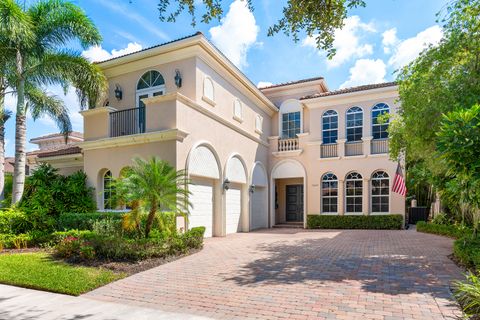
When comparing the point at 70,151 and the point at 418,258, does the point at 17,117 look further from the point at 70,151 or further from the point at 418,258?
the point at 418,258

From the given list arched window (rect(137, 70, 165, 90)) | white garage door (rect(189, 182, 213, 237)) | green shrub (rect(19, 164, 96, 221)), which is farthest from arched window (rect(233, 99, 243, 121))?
green shrub (rect(19, 164, 96, 221))

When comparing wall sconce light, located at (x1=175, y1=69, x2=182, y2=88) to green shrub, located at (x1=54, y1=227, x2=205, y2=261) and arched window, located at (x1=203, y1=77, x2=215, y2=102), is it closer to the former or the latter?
arched window, located at (x1=203, y1=77, x2=215, y2=102)

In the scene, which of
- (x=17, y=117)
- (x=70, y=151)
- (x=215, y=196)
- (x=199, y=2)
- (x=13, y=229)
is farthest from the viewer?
(x=70, y=151)

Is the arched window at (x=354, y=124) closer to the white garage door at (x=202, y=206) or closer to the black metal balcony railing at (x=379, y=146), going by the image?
the black metal balcony railing at (x=379, y=146)

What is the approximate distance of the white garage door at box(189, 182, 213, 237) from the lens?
45.1 feet

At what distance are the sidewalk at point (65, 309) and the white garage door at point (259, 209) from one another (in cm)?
1308

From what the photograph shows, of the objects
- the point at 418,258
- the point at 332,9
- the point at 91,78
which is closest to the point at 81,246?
the point at 91,78

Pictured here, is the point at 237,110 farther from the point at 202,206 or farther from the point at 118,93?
the point at 118,93

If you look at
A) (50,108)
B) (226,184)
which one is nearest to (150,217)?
(226,184)

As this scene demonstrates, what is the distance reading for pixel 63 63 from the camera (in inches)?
544

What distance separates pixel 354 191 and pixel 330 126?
4.48 metres

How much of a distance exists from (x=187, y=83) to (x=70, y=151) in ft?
26.6

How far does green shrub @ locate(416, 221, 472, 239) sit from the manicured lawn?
13.6 m

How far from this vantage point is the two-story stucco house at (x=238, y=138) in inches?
543
